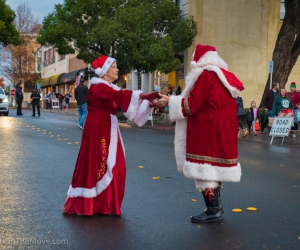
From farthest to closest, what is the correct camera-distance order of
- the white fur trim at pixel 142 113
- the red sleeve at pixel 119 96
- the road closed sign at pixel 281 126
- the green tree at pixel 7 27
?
1. the green tree at pixel 7 27
2. the road closed sign at pixel 281 126
3. the white fur trim at pixel 142 113
4. the red sleeve at pixel 119 96

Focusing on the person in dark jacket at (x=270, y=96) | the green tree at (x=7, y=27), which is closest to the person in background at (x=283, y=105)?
the person in dark jacket at (x=270, y=96)

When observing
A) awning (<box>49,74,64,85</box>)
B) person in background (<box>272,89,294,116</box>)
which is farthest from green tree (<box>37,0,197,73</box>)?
awning (<box>49,74,64,85</box>)

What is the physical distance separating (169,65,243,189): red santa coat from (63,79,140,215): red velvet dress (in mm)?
686

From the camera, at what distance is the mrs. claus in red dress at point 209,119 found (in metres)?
5.04

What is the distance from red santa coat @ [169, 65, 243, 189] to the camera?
5031mm

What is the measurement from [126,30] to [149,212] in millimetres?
19975

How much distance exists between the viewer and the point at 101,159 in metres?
5.60

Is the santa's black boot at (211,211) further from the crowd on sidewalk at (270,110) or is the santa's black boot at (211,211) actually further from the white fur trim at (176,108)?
the crowd on sidewalk at (270,110)

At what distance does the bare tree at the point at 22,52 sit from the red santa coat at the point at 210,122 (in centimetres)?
5245

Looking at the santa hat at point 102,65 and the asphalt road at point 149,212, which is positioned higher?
the santa hat at point 102,65

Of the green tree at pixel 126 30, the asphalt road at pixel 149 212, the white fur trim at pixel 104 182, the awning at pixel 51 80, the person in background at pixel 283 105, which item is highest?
the green tree at pixel 126 30

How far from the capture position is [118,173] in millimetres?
5617

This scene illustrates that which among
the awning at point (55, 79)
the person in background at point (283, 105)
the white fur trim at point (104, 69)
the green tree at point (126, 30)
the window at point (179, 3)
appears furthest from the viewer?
the awning at point (55, 79)

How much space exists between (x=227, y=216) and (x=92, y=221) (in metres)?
1.50
